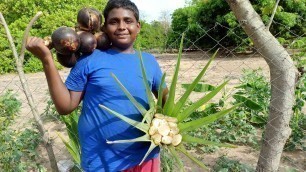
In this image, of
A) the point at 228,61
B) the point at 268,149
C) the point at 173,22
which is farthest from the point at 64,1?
the point at 268,149

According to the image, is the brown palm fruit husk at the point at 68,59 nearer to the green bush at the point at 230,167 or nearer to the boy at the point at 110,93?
the boy at the point at 110,93

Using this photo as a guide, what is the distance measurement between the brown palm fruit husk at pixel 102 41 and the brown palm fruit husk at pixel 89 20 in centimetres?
4

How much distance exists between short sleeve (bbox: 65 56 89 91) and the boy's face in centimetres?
17

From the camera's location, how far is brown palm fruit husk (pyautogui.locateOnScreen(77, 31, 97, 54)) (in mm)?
1508

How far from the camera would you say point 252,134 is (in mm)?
3674

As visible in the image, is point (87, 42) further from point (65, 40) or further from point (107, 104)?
point (107, 104)

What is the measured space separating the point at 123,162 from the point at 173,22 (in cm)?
1481

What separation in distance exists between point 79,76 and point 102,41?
20 cm

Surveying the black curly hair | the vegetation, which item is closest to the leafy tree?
the vegetation

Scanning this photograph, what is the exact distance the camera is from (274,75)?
2258mm

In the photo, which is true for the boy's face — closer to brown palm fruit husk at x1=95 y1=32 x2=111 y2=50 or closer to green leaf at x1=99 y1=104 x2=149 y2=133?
brown palm fruit husk at x1=95 y1=32 x2=111 y2=50

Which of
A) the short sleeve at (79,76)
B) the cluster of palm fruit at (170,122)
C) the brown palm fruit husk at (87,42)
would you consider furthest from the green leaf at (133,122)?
the brown palm fruit husk at (87,42)

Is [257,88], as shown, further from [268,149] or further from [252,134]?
[268,149]

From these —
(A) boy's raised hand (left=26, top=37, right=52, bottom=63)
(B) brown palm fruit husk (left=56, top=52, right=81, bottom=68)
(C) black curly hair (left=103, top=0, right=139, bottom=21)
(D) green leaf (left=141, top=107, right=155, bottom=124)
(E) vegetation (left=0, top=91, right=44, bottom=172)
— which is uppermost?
(C) black curly hair (left=103, top=0, right=139, bottom=21)
